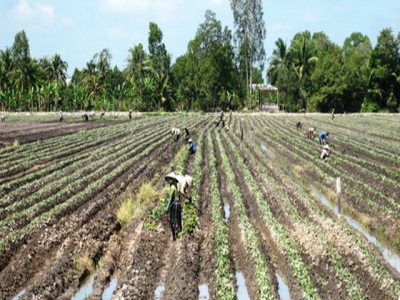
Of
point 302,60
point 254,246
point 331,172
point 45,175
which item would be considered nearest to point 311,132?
point 331,172

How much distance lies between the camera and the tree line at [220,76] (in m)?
62.6

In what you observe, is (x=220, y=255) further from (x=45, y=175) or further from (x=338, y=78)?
(x=338, y=78)

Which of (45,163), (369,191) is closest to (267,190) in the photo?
(369,191)

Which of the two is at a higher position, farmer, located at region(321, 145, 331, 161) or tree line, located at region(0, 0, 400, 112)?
tree line, located at region(0, 0, 400, 112)

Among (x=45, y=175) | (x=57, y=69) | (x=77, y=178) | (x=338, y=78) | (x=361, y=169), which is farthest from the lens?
(x=57, y=69)

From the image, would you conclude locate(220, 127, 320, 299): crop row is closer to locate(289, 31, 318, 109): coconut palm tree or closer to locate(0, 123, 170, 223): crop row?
locate(0, 123, 170, 223): crop row

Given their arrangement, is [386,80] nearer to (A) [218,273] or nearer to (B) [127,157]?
(B) [127,157]

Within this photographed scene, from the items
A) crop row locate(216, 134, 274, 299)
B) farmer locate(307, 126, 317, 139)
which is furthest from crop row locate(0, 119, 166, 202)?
farmer locate(307, 126, 317, 139)

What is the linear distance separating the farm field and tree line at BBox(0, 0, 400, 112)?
152ft

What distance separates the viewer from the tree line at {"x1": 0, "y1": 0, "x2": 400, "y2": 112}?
2463 inches

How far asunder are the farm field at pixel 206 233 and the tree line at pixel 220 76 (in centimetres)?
4637

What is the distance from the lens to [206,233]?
1005 centimetres

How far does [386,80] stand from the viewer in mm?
63625

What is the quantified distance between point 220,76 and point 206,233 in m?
61.6
